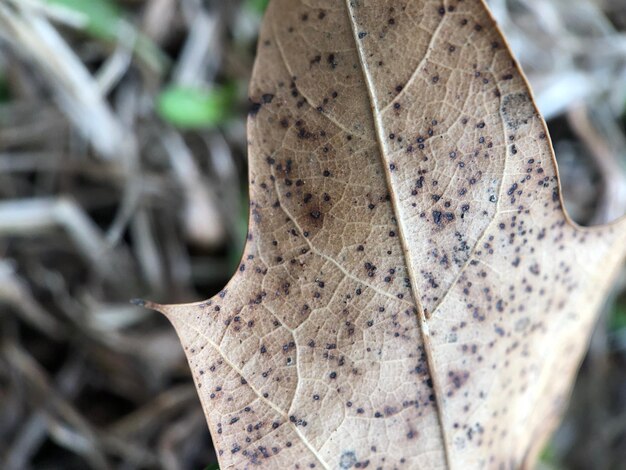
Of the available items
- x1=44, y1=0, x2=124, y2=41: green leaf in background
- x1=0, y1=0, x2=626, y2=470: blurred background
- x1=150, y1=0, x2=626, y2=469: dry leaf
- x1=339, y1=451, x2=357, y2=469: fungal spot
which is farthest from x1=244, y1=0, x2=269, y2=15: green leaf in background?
x1=339, y1=451, x2=357, y2=469: fungal spot

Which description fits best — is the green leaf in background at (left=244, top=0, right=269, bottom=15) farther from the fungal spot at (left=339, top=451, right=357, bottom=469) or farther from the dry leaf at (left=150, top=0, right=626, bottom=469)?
the fungal spot at (left=339, top=451, right=357, bottom=469)

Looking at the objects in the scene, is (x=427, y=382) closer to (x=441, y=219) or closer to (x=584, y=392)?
(x=441, y=219)

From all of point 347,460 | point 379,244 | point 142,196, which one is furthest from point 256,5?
point 347,460

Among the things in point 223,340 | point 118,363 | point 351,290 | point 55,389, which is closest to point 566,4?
point 351,290

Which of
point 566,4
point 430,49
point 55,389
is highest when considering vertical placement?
point 566,4

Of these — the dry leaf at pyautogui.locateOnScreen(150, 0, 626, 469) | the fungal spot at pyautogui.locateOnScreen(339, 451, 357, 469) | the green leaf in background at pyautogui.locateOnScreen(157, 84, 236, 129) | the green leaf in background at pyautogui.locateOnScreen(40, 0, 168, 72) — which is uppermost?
the green leaf in background at pyautogui.locateOnScreen(40, 0, 168, 72)

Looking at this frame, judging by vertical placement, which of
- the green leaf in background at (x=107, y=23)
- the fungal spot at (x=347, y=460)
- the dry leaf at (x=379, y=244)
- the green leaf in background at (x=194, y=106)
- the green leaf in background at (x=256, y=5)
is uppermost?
the green leaf in background at (x=256, y=5)

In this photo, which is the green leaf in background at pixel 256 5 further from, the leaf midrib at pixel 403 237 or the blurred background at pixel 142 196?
the leaf midrib at pixel 403 237

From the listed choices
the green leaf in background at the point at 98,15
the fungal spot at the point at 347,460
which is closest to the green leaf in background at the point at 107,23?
the green leaf in background at the point at 98,15
